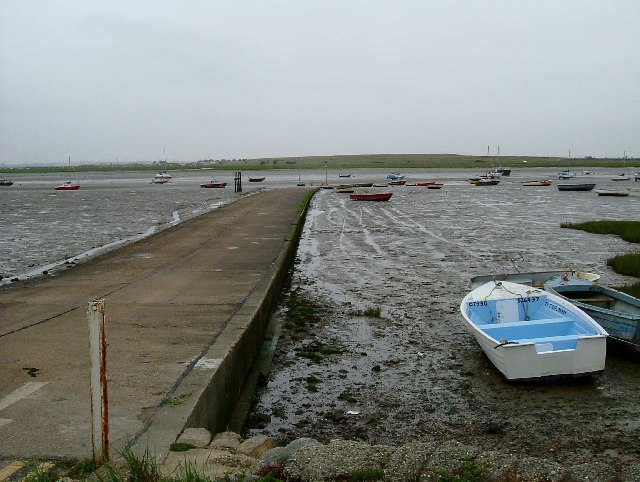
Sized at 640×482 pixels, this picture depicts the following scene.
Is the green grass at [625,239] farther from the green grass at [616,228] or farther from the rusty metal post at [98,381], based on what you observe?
the rusty metal post at [98,381]

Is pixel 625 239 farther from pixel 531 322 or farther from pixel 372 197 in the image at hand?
pixel 372 197

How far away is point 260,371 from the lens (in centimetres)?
905

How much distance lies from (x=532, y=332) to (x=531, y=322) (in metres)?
0.16

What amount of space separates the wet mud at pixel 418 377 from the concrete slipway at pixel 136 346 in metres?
0.87

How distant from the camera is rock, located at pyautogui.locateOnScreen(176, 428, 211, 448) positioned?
5.01 meters

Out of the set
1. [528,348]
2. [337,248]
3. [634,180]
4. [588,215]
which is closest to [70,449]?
[528,348]

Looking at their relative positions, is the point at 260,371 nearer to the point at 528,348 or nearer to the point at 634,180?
the point at 528,348

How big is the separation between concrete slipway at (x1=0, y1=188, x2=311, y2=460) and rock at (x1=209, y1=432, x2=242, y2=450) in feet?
1.02

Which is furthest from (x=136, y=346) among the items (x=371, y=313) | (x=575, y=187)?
(x=575, y=187)

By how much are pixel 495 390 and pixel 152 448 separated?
5246mm

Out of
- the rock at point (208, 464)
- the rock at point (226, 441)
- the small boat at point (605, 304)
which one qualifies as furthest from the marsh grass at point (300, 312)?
the rock at point (208, 464)

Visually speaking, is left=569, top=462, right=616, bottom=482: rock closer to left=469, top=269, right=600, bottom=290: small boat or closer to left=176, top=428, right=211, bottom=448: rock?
left=176, top=428, right=211, bottom=448: rock

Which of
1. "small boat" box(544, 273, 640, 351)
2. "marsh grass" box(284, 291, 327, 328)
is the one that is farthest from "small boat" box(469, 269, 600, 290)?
"marsh grass" box(284, 291, 327, 328)

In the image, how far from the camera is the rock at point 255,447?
5.15 metres
